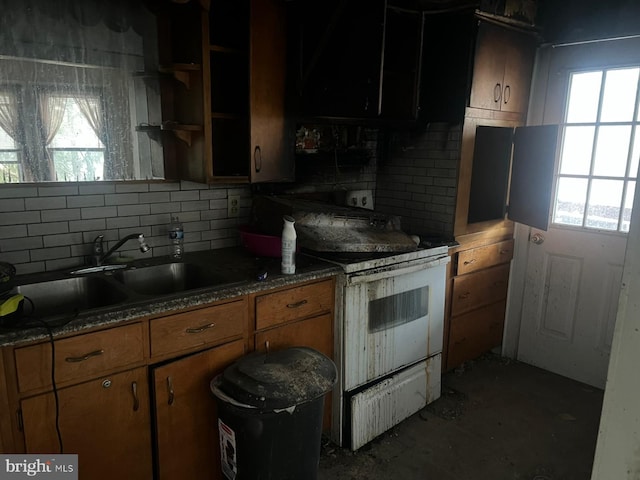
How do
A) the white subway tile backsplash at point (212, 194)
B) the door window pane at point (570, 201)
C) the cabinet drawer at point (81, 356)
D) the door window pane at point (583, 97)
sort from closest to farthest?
the cabinet drawer at point (81, 356), the white subway tile backsplash at point (212, 194), the door window pane at point (583, 97), the door window pane at point (570, 201)

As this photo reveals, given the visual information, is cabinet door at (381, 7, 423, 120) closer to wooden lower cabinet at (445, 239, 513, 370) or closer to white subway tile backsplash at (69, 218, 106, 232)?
wooden lower cabinet at (445, 239, 513, 370)

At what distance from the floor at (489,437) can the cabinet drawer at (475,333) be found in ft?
0.47

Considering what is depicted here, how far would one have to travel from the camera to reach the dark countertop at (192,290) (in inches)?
57.0

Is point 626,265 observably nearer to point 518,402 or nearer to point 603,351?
point 518,402

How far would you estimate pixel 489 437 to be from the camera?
247 cm

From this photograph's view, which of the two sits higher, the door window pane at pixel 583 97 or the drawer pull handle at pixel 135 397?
the door window pane at pixel 583 97

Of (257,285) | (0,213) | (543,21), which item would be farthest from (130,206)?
(543,21)

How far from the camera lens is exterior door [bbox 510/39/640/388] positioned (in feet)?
8.85

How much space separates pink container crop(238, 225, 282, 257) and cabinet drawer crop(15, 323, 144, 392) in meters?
0.82

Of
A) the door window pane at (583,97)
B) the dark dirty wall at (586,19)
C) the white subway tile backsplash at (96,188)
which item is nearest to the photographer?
the white subway tile backsplash at (96,188)

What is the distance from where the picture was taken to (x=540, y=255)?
10.3ft

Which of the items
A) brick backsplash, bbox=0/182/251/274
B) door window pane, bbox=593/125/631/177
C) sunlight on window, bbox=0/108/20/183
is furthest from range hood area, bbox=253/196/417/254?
door window pane, bbox=593/125/631/177

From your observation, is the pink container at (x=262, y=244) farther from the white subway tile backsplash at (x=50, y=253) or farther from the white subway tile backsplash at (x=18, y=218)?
the white subway tile backsplash at (x=18, y=218)

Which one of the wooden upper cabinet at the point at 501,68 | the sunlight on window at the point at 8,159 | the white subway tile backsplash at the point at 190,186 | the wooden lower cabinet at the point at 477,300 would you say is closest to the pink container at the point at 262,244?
the white subway tile backsplash at the point at 190,186
